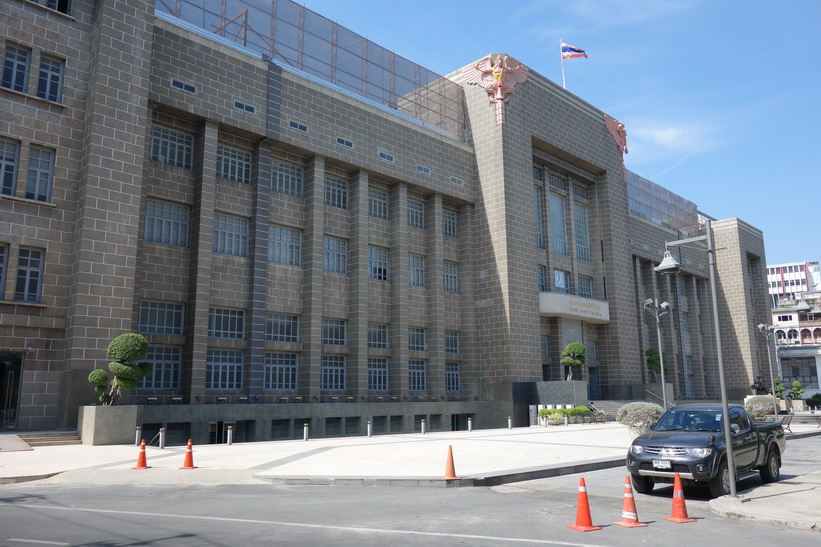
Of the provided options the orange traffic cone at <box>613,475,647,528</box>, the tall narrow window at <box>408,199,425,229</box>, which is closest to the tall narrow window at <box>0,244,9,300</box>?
the tall narrow window at <box>408,199,425,229</box>

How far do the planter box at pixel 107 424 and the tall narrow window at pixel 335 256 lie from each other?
14.8 metres

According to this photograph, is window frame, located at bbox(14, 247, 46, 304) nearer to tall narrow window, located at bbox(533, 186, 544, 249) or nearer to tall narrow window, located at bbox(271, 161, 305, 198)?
tall narrow window, located at bbox(271, 161, 305, 198)

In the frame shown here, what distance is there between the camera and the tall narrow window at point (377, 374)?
3644cm

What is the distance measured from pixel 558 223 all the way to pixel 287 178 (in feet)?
73.9

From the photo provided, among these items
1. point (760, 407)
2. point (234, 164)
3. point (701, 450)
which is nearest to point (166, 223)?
point (234, 164)

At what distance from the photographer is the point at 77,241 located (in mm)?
24375

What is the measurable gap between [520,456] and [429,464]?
11.0 feet

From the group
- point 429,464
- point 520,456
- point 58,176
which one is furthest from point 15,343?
point 520,456

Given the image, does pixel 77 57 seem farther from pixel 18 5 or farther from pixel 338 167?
pixel 338 167

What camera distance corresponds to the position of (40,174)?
80.4 feet

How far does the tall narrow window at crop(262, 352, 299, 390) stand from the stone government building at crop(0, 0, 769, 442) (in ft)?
0.40

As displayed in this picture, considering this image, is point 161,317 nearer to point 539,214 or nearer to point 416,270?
point 416,270

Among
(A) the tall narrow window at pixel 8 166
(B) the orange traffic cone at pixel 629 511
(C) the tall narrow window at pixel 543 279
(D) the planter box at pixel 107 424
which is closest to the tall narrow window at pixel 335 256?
(D) the planter box at pixel 107 424

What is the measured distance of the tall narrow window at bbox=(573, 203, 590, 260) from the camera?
4972cm
